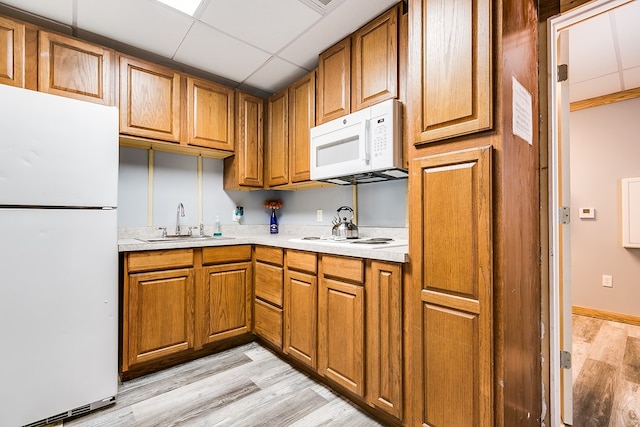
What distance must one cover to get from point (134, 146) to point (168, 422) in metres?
2.02

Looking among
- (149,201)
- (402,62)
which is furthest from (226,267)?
(402,62)

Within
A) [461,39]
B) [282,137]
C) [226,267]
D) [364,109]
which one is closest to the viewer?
[461,39]

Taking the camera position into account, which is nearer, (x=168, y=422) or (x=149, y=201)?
(x=168, y=422)

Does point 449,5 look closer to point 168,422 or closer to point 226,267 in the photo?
point 226,267

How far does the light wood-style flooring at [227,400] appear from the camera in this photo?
5.23 ft

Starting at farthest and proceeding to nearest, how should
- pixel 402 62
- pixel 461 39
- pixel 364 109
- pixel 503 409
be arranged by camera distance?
pixel 364 109
pixel 402 62
pixel 461 39
pixel 503 409

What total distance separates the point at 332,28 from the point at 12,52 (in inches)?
76.4

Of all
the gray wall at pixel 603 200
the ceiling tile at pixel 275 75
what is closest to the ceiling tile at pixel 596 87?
the gray wall at pixel 603 200

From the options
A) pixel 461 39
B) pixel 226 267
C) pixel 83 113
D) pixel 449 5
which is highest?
pixel 449 5

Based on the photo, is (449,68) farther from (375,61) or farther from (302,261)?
(302,261)

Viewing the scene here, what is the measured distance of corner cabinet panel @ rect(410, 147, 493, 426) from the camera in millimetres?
1131

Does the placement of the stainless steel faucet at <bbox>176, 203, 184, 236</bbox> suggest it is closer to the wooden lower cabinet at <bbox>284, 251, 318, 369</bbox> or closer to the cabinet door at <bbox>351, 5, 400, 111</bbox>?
the wooden lower cabinet at <bbox>284, 251, 318, 369</bbox>

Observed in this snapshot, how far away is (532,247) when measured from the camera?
4.65ft

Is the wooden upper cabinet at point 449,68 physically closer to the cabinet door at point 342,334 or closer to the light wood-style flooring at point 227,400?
the cabinet door at point 342,334
